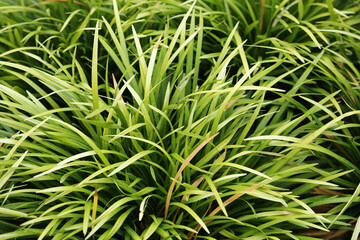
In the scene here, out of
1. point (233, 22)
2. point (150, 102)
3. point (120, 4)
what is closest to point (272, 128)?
point (150, 102)

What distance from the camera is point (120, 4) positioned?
1.88 meters

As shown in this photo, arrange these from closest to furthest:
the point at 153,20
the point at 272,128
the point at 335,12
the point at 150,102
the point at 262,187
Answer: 1. the point at 262,187
2. the point at 150,102
3. the point at 272,128
4. the point at 335,12
5. the point at 153,20

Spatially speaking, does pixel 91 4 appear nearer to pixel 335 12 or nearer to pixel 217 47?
pixel 217 47

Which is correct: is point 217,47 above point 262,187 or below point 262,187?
above

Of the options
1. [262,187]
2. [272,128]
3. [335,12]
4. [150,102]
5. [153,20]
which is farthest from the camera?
[153,20]

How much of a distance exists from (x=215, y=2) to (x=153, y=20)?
32 centimetres

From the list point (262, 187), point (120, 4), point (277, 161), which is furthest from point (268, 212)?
point (120, 4)

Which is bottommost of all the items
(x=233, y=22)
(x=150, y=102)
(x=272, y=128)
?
(x=272, y=128)

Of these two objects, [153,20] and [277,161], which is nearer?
[277,161]

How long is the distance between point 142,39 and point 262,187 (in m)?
0.99

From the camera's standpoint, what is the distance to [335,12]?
1785 mm

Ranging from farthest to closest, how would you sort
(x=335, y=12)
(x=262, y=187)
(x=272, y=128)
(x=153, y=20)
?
(x=153, y=20) → (x=335, y=12) → (x=272, y=128) → (x=262, y=187)

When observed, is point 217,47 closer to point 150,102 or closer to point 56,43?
point 150,102

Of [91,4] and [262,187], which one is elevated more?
[91,4]
